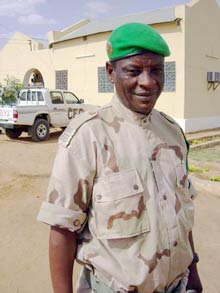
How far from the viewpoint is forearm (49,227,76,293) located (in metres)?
1.21

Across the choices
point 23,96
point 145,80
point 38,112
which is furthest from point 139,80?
point 23,96

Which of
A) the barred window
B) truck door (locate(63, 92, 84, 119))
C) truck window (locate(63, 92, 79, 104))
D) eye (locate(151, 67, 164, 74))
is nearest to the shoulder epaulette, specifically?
eye (locate(151, 67, 164, 74))

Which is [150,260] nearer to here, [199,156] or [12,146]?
[199,156]

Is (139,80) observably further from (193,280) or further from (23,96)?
(23,96)

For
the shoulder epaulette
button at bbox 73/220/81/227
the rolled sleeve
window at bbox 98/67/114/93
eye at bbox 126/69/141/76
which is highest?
window at bbox 98/67/114/93

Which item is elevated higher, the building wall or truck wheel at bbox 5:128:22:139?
the building wall

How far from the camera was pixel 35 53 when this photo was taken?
17172mm

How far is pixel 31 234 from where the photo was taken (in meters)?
3.86

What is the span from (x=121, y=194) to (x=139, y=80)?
397 mm

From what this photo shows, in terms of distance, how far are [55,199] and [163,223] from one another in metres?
0.38

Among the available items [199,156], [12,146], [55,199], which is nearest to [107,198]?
[55,199]

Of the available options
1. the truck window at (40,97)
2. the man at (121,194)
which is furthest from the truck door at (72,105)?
the man at (121,194)

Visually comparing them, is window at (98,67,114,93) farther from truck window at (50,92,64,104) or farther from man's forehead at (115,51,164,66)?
man's forehead at (115,51,164,66)

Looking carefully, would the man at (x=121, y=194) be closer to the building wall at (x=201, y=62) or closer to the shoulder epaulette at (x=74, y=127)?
the shoulder epaulette at (x=74, y=127)
